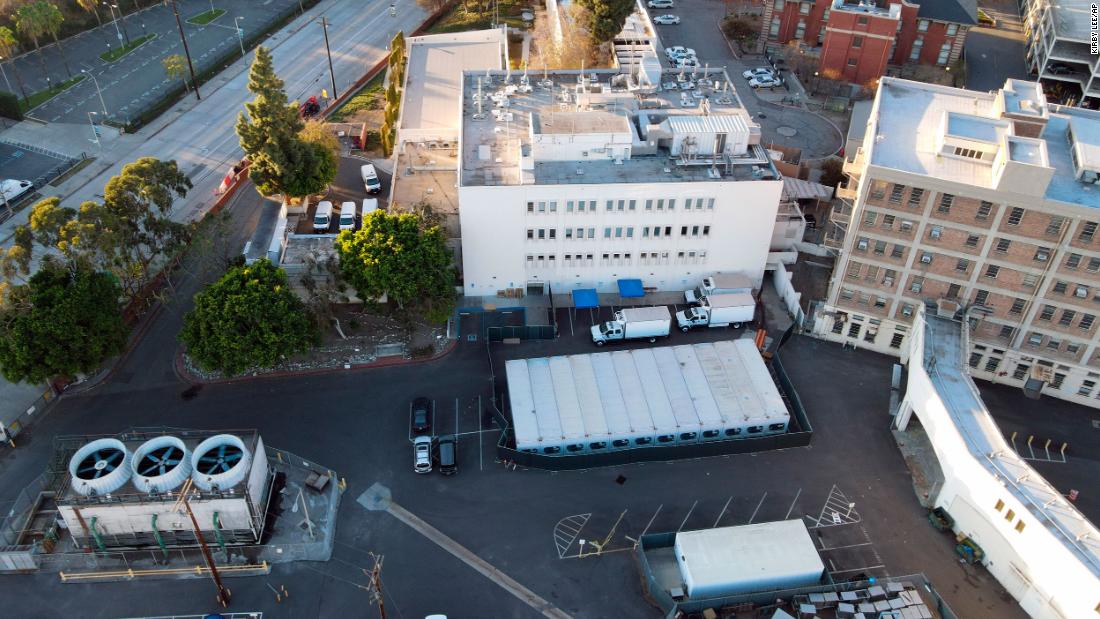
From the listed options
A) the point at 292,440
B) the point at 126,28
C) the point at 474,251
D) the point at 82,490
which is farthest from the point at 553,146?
the point at 126,28

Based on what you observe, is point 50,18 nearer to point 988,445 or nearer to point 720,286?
A: point 720,286

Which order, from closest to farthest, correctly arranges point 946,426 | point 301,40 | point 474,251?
point 946,426
point 474,251
point 301,40

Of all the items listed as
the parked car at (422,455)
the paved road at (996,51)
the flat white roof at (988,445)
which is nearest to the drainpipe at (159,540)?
the parked car at (422,455)

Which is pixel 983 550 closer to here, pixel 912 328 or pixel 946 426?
pixel 946 426

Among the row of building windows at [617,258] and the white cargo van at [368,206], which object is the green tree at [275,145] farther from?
the row of building windows at [617,258]

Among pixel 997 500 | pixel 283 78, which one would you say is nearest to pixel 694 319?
pixel 997 500

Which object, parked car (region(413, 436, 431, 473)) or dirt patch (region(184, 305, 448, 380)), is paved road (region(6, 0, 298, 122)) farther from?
parked car (region(413, 436, 431, 473))
